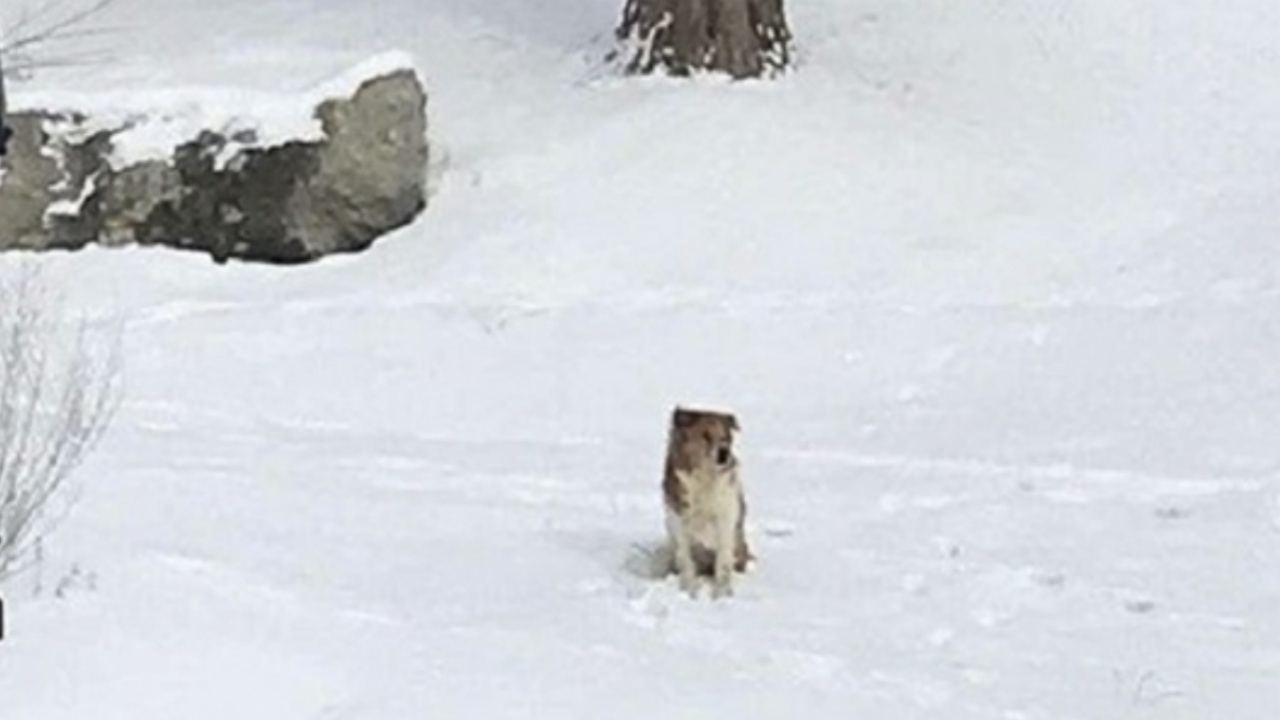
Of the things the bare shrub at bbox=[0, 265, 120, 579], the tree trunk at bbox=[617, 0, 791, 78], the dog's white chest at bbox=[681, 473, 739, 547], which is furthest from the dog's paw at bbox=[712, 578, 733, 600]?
the tree trunk at bbox=[617, 0, 791, 78]

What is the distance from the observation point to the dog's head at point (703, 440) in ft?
22.2

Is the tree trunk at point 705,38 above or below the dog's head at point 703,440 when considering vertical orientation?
above

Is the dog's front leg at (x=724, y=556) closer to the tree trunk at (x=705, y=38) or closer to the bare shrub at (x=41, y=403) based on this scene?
the bare shrub at (x=41, y=403)

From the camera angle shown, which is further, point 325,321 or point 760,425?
point 325,321

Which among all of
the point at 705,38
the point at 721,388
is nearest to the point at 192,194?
the point at 705,38

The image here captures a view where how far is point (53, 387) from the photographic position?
9.15 m

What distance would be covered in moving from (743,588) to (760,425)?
8.59ft

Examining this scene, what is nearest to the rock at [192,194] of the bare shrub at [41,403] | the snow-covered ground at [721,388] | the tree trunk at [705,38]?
the snow-covered ground at [721,388]

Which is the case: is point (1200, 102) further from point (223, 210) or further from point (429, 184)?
point (223, 210)

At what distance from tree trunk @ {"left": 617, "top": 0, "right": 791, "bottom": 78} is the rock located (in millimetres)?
1929

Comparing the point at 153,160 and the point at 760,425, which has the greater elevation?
the point at 153,160

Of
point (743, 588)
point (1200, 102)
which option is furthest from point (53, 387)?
point (1200, 102)

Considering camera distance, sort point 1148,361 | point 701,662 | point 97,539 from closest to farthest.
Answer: point 701,662
point 97,539
point 1148,361

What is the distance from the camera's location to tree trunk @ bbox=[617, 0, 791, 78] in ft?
42.7
